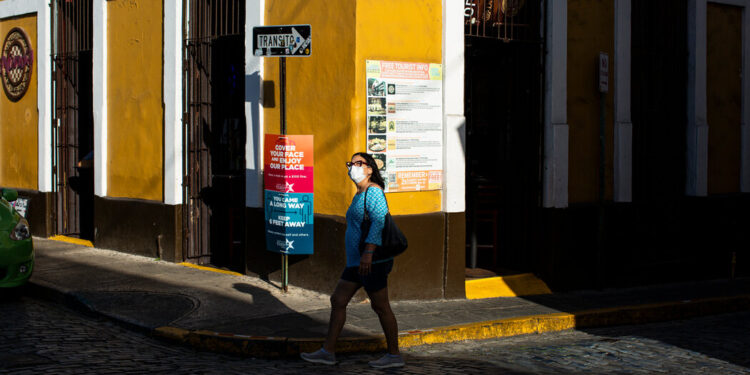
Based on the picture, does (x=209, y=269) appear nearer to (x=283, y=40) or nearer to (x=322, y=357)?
(x=283, y=40)

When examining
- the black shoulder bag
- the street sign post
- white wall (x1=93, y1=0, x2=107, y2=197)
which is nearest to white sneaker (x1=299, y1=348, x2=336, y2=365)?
the black shoulder bag

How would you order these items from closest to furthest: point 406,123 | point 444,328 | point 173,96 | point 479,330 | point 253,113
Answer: point 444,328, point 479,330, point 406,123, point 253,113, point 173,96

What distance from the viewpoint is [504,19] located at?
9672 mm

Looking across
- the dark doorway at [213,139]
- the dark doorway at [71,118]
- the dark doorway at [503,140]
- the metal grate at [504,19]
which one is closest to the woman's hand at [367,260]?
the metal grate at [504,19]

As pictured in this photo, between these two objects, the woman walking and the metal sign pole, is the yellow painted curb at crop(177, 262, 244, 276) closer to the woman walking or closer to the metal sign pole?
the metal sign pole

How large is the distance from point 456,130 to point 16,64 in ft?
29.0

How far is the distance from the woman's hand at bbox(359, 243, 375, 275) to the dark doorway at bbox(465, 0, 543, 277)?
4248 mm

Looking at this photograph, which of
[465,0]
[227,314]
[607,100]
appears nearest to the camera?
[227,314]

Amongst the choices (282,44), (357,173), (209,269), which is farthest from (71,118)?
(357,173)

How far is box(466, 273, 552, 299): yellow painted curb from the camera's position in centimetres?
932

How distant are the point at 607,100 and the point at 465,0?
2.42m

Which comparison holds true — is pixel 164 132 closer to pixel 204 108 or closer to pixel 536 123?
pixel 204 108

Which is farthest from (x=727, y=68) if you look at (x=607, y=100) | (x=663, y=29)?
(x=607, y=100)

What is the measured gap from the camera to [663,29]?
11.1 metres
